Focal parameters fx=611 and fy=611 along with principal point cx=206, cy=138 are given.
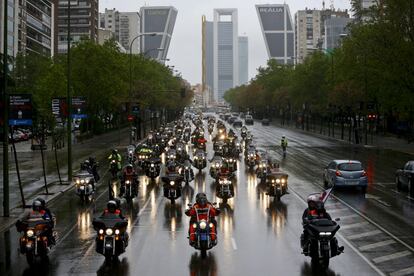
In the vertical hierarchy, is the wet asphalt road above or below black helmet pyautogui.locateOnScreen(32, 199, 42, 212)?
below

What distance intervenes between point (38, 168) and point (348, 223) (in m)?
27.5

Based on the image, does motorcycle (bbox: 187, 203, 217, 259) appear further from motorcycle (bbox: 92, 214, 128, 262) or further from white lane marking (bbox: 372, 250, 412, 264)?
white lane marking (bbox: 372, 250, 412, 264)

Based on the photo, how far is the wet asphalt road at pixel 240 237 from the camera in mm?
14148

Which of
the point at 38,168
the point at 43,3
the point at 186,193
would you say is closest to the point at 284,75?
the point at 43,3

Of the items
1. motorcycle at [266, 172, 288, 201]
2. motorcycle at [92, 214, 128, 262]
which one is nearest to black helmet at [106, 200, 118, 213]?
motorcycle at [92, 214, 128, 262]

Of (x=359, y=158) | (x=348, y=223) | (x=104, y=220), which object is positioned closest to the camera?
(x=104, y=220)

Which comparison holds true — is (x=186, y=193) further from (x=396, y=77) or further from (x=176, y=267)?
(x=396, y=77)

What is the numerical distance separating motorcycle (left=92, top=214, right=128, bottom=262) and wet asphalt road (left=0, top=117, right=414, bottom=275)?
338 mm

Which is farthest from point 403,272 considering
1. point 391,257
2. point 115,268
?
point 115,268

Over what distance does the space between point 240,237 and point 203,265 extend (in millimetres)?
3636

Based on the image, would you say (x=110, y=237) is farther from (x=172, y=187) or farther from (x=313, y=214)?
(x=172, y=187)

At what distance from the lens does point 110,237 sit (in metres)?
14.5

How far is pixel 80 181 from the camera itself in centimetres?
2573

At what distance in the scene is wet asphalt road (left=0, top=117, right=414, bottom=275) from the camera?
1415cm
